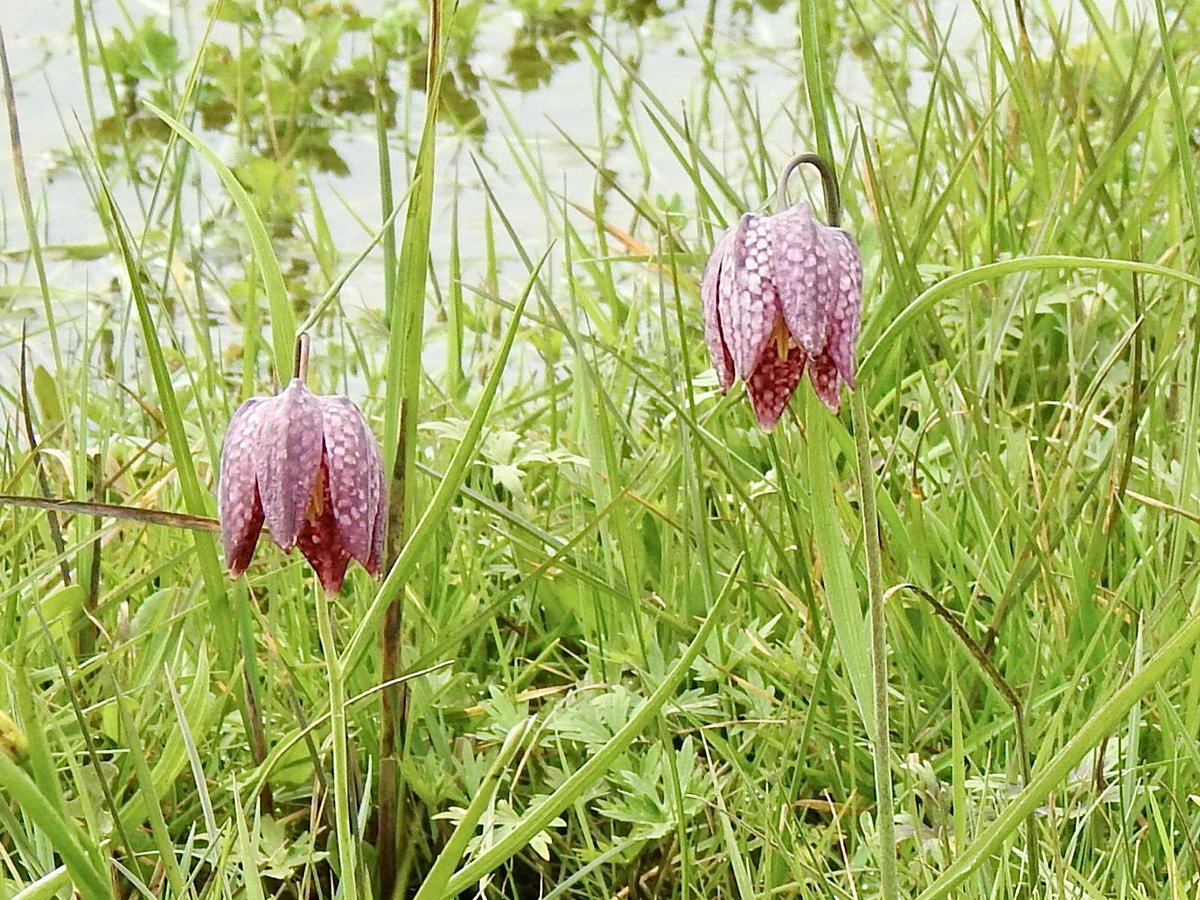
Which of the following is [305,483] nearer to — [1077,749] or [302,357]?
[302,357]

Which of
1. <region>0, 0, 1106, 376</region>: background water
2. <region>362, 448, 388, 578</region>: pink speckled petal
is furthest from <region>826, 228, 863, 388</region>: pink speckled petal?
<region>0, 0, 1106, 376</region>: background water

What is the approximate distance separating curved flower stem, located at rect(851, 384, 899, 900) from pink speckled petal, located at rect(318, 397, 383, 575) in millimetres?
253

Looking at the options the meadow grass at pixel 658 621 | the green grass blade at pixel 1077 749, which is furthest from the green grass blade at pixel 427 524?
the green grass blade at pixel 1077 749

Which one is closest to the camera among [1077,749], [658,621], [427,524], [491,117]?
[1077,749]

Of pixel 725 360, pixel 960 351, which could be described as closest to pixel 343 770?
pixel 725 360

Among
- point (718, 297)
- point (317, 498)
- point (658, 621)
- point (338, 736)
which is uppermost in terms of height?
point (718, 297)

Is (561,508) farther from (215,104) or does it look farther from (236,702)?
(215,104)

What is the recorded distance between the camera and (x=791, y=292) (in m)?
0.85

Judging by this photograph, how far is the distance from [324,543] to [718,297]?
249 millimetres

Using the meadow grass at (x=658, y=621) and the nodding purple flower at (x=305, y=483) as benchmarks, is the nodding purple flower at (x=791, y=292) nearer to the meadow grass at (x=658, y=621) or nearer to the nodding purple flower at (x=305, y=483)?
the meadow grass at (x=658, y=621)

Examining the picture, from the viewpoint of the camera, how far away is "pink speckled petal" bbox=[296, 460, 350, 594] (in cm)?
86

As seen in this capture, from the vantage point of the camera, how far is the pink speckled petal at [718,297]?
2.87ft

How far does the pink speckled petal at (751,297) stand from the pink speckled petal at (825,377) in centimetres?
3

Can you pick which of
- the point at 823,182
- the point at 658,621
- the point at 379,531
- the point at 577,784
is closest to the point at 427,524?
the point at 379,531
